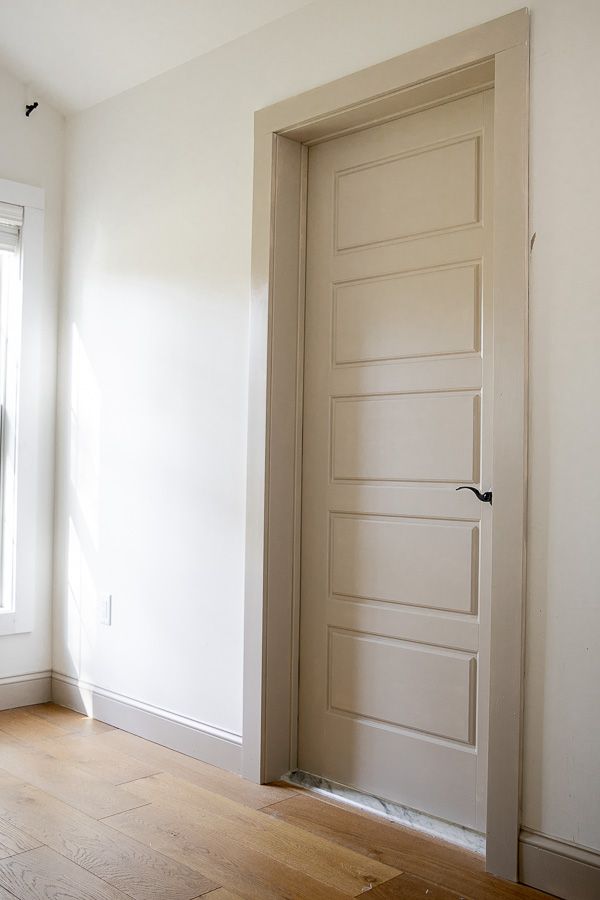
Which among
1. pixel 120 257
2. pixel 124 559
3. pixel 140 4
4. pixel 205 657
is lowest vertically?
pixel 205 657

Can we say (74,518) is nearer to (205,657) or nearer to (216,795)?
(205,657)

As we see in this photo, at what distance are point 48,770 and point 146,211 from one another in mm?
2192

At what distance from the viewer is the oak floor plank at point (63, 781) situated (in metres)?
2.73

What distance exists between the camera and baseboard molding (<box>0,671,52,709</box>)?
3.82 m

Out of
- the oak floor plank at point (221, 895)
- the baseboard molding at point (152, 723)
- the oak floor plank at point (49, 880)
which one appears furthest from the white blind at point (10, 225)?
the oak floor plank at point (221, 895)

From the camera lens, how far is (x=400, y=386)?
2812 mm

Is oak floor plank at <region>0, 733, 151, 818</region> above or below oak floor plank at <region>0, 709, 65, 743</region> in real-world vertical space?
above

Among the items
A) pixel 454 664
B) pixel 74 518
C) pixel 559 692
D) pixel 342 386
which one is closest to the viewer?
pixel 559 692

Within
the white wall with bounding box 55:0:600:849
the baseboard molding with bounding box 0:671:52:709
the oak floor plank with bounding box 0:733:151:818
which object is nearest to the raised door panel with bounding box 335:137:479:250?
the white wall with bounding box 55:0:600:849

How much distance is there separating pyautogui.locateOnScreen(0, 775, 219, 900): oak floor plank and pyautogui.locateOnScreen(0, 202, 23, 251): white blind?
2332 millimetres

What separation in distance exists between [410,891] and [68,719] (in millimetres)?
1953

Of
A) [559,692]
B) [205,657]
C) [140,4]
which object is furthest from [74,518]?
[559,692]

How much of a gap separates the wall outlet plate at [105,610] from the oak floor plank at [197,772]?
1.50ft

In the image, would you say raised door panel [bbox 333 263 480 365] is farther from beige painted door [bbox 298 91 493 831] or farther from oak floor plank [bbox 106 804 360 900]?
oak floor plank [bbox 106 804 360 900]
